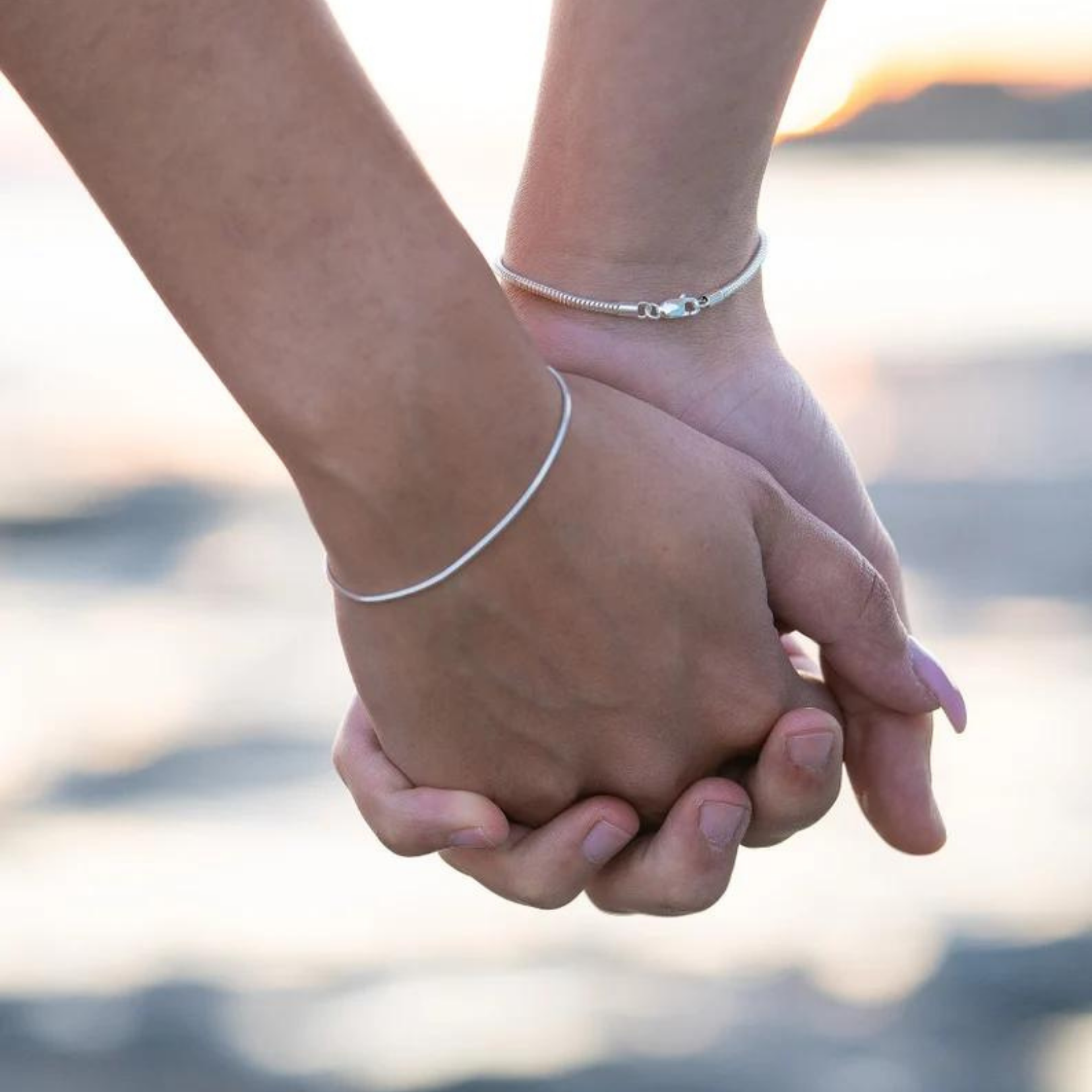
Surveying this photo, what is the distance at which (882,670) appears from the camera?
→ 3.30ft

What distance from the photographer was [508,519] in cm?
85

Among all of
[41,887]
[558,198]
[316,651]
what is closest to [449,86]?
[316,651]

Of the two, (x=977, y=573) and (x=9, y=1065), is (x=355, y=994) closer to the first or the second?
(x=9, y=1065)

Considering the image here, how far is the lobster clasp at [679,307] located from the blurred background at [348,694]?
0.86 meters

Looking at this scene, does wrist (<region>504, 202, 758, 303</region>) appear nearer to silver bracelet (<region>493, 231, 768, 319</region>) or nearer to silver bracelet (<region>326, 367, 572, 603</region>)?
silver bracelet (<region>493, 231, 768, 319</region>)

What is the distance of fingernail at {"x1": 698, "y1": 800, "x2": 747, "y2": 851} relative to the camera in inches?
37.9

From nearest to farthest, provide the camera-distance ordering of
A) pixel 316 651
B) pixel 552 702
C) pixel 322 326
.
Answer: pixel 322 326 < pixel 552 702 < pixel 316 651

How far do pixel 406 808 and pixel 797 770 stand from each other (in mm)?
218

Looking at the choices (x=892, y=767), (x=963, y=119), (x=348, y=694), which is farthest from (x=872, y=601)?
(x=963, y=119)

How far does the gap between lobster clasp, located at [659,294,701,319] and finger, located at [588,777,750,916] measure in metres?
0.27

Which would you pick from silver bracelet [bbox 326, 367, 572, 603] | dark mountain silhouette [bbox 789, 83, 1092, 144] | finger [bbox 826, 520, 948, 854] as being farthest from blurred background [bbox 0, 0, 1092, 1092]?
silver bracelet [bbox 326, 367, 572, 603]

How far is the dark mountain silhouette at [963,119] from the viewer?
3148 millimetres

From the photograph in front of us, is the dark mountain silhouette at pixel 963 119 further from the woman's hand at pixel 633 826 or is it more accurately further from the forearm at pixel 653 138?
the woman's hand at pixel 633 826

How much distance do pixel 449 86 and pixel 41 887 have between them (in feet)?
5.81
